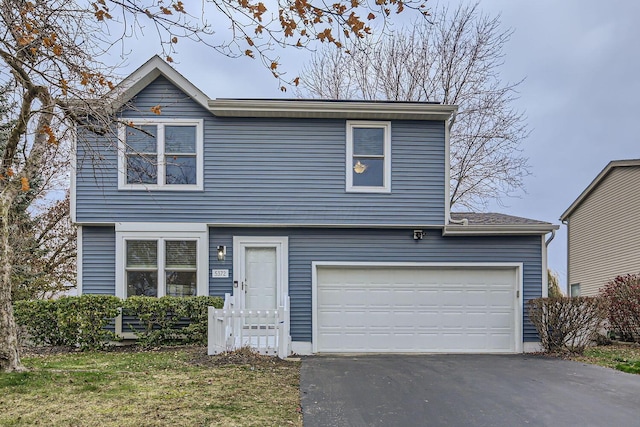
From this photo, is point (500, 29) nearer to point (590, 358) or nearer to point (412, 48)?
point (412, 48)

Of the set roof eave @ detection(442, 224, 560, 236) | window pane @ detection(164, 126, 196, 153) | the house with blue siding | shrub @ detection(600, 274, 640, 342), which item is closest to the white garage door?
the house with blue siding

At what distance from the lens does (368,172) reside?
10539 millimetres

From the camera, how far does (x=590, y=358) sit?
941 cm

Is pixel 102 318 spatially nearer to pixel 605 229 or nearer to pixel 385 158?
pixel 385 158

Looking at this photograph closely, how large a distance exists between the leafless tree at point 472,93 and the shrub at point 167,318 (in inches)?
438

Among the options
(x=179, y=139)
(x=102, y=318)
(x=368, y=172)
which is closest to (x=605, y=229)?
(x=368, y=172)

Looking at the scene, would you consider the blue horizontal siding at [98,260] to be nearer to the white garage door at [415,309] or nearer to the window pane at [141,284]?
the window pane at [141,284]

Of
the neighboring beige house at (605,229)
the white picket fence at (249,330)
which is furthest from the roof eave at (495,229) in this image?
the neighboring beige house at (605,229)

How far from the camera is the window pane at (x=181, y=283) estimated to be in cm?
1003

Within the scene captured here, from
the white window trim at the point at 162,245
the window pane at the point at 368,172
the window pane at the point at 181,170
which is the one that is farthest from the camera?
the window pane at the point at 368,172

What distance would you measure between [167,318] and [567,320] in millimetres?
8092

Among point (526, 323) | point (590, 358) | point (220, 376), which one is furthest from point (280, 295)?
point (590, 358)

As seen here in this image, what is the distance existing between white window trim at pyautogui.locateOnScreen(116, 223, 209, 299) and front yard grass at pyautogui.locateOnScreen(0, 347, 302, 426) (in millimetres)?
2016

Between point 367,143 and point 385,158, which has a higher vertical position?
point 367,143
